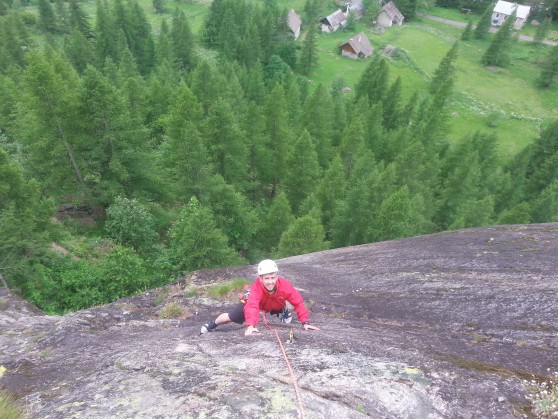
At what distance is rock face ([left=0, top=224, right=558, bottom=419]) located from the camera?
21.9 feet

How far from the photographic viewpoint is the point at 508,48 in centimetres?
9062

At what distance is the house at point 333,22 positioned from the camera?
335 feet

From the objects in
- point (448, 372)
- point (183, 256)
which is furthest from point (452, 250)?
point (183, 256)

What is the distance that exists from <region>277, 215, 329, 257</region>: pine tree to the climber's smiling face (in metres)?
16.8

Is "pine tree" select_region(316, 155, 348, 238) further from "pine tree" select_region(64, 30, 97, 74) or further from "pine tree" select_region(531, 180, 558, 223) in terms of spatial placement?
"pine tree" select_region(64, 30, 97, 74)

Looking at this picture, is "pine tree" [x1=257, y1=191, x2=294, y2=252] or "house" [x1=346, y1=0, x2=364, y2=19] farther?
"house" [x1=346, y1=0, x2=364, y2=19]

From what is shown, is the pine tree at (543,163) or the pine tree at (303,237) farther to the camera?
the pine tree at (543,163)

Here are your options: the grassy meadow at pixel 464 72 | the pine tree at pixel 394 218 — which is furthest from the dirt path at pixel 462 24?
the pine tree at pixel 394 218

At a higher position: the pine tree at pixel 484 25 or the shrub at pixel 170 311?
the pine tree at pixel 484 25

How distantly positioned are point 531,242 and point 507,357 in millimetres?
7753

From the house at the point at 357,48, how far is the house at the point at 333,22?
13824 millimetres

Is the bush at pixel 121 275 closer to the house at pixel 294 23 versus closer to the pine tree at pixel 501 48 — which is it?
the house at pixel 294 23

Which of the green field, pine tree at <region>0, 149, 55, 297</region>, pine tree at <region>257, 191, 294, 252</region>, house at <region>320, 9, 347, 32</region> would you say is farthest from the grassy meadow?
pine tree at <region>0, 149, 55, 297</region>

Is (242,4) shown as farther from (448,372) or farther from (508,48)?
(448,372)
